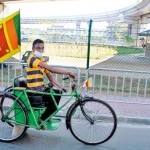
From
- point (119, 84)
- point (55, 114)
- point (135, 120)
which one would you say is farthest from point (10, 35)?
point (119, 84)

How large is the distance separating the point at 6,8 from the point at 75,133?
26005mm

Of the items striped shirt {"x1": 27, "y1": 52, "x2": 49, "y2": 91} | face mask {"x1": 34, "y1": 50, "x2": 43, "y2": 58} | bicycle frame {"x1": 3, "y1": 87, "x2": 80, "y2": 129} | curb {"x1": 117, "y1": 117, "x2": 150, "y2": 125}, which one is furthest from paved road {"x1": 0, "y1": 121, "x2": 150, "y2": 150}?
face mask {"x1": 34, "y1": 50, "x2": 43, "y2": 58}

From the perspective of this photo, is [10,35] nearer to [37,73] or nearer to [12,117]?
[37,73]

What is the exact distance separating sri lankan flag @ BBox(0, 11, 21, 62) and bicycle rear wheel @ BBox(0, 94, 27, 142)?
1083 millimetres

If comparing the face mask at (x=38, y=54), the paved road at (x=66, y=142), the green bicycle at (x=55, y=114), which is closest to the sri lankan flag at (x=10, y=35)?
the green bicycle at (x=55, y=114)

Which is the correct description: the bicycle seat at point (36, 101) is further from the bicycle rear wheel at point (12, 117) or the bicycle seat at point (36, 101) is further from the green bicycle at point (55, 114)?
the bicycle rear wheel at point (12, 117)

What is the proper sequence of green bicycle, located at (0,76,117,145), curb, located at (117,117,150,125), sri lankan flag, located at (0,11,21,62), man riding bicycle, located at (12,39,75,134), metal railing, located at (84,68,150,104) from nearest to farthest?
man riding bicycle, located at (12,39,75,134) → green bicycle, located at (0,76,117,145) → sri lankan flag, located at (0,11,21,62) → curb, located at (117,117,150,125) → metal railing, located at (84,68,150,104)

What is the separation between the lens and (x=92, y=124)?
3.80 meters

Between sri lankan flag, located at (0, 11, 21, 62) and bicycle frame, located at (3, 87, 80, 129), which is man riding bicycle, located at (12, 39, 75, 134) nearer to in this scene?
bicycle frame, located at (3, 87, 80, 129)

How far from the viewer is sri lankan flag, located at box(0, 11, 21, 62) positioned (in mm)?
4473

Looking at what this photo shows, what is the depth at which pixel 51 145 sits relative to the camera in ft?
12.2

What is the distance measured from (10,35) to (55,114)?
1773 mm

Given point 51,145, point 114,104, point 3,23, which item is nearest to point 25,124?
point 51,145

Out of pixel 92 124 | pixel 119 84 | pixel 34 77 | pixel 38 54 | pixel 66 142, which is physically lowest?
pixel 66 142
